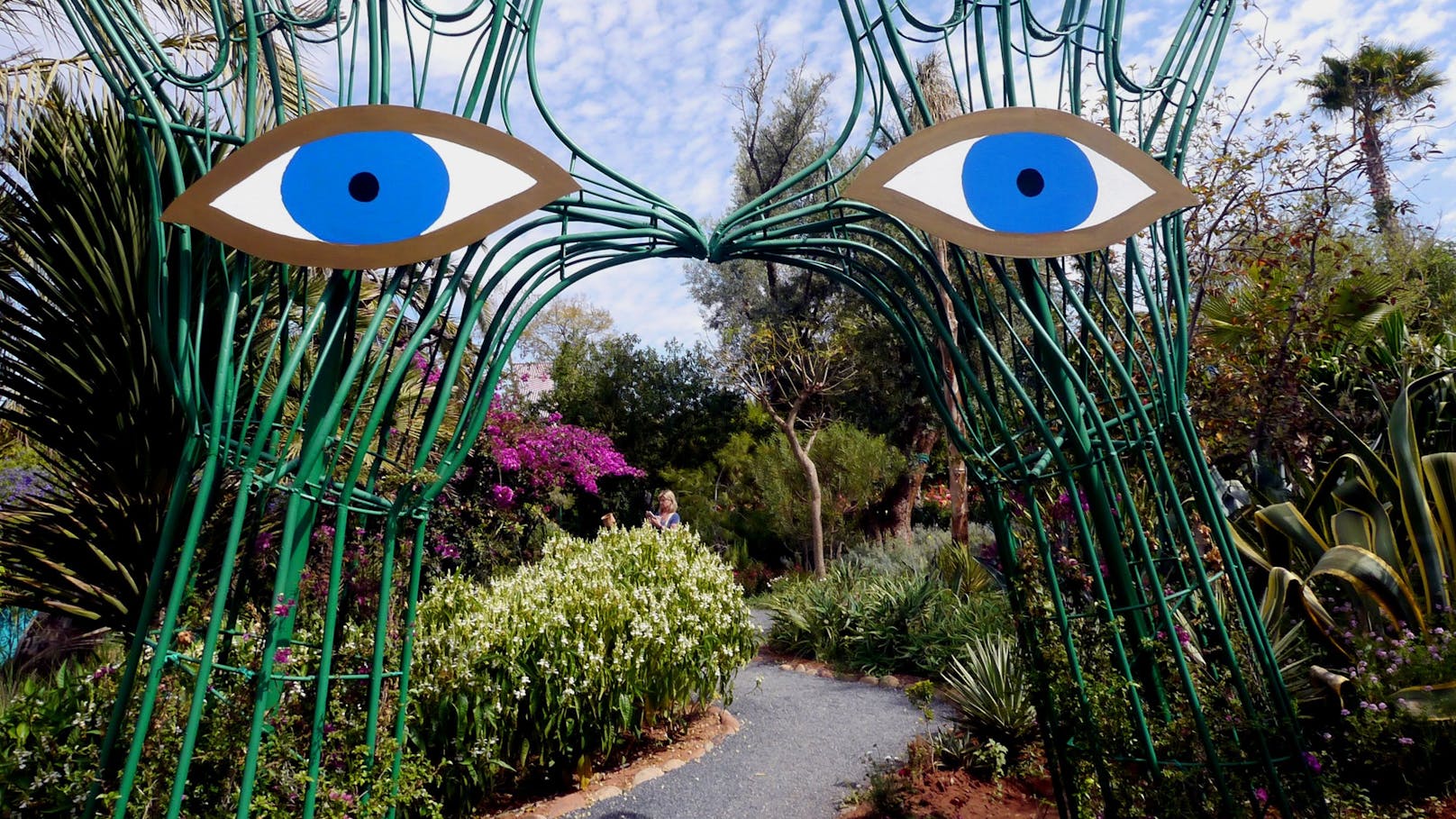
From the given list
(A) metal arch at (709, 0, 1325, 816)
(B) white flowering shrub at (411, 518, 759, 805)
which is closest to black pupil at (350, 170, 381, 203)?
(A) metal arch at (709, 0, 1325, 816)

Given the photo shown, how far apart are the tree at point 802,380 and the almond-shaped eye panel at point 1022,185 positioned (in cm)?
903

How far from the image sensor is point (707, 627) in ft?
16.4

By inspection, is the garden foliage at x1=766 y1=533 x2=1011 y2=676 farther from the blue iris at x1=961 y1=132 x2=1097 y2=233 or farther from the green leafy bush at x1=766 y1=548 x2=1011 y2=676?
the blue iris at x1=961 y1=132 x2=1097 y2=233

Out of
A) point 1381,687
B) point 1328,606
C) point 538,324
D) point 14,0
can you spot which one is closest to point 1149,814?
point 1381,687

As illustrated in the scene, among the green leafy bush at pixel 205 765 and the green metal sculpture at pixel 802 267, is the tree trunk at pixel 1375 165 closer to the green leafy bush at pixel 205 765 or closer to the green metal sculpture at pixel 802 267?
the green metal sculpture at pixel 802 267

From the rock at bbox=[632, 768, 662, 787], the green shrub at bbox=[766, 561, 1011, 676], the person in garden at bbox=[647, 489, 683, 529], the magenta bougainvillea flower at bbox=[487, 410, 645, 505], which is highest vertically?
the magenta bougainvillea flower at bbox=[487, 410, 645, 505]

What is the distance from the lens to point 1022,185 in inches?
95.0

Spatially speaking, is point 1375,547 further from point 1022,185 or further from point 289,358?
point 289,358

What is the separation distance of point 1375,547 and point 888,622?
414 cm

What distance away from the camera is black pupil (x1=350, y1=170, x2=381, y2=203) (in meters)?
2.28

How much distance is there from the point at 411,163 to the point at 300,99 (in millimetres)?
602

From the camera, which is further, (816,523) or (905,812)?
(816,523)

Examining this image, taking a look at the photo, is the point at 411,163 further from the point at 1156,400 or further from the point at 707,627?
the point at 707,627

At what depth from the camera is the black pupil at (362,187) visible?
7.47 feet
